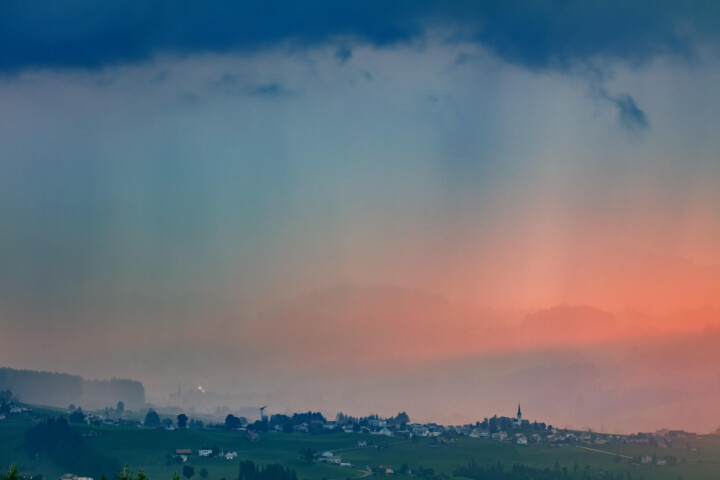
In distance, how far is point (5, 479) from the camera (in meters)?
84.3

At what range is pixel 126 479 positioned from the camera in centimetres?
7962

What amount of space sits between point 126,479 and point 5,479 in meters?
12.5
